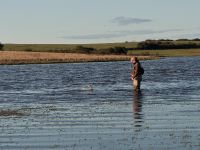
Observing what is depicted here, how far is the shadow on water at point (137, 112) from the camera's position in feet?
66.7

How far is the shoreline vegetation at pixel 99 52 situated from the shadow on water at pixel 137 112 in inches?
2828

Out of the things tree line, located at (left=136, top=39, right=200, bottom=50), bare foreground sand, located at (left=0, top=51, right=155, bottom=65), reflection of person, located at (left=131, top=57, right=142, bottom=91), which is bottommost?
bare foreground sand, located at (left=0, top=51, right=155, bottom=65)

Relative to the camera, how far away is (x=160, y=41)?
501 ft

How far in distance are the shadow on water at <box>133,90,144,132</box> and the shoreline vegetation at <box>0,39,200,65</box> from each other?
7182cm

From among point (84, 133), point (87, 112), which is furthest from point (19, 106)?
point (84, 133)

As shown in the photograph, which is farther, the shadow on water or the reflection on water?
the reflection on water

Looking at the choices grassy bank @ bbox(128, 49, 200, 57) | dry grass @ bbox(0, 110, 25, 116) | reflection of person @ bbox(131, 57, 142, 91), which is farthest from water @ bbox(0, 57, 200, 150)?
grassy bank @ bbox(128, 49, 200, 57)

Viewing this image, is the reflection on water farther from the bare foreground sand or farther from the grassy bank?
the grassy bank

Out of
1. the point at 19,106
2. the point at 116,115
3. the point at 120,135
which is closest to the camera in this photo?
the point at 120,135

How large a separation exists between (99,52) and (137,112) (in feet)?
352

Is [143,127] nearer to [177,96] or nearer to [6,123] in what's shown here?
[6,123]

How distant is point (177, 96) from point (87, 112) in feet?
31.8

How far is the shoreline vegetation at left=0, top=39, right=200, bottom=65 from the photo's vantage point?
10994 centimetres

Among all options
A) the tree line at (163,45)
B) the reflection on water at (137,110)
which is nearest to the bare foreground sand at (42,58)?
the tree line at (163,45)
